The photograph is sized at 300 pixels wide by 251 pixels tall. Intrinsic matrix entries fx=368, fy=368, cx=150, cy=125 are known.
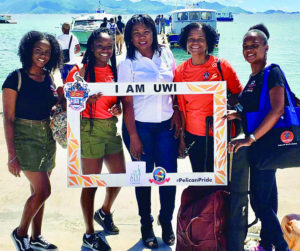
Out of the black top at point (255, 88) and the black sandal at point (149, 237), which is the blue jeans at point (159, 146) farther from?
the black top at point (255, 88)

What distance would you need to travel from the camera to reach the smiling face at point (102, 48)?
296 cm

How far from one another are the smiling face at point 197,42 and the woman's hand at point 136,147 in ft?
2.68

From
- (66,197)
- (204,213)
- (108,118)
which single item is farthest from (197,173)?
(66,197)

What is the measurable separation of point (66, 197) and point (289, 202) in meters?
2.42

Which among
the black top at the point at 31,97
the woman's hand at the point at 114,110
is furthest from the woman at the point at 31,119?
the woman's hand at the point at 114,110

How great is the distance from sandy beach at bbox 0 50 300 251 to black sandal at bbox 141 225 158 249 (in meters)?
0.06

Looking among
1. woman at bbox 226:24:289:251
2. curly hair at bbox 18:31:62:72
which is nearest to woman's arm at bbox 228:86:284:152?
woman at bbox 226:24:289:251

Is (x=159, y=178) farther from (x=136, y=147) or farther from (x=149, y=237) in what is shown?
(x=149, y=237)

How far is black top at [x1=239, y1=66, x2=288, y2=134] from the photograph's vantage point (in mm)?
2498

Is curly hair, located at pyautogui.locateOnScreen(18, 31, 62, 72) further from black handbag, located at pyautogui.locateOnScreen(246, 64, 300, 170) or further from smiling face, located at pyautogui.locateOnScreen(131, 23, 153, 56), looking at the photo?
black handbag, located at pyautogui.locateOnScreen(246, 64, 300, 170)

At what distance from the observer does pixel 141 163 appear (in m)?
2.90

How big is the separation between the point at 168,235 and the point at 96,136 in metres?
1.08

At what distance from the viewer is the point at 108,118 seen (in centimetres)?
303

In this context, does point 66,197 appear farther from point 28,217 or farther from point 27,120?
point 27,120
